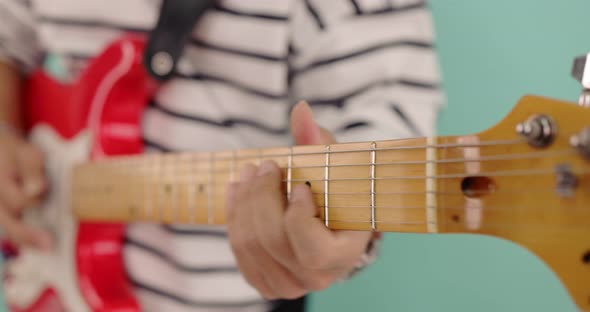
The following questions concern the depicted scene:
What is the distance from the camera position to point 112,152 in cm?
53

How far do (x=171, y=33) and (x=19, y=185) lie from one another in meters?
0.28

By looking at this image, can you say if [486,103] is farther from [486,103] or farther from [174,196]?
[174,196]

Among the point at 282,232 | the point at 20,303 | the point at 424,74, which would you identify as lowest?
the point at 20,303

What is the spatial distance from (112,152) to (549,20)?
1.45ft

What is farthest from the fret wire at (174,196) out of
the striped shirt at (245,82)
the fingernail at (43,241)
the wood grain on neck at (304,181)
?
the fingernail at (43,241)

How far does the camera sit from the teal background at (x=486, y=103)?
32 centimetres

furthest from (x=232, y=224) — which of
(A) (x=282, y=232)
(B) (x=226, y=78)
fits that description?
(B) (x=226, y=78)

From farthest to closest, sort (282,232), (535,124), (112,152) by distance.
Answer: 1. (112,152)
2. (282,232)
3. (535,124)

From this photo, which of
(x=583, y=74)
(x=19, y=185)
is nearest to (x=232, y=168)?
(x=583, y=74)

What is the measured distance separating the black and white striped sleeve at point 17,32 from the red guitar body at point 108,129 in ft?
0.55

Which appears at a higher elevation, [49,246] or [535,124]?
[535,124]

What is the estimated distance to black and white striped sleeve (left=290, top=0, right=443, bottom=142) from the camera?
0.42m

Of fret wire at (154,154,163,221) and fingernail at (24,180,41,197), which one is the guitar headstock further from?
fingernail at (24,180,41,197)

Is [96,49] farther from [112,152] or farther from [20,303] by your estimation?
[20,303]
